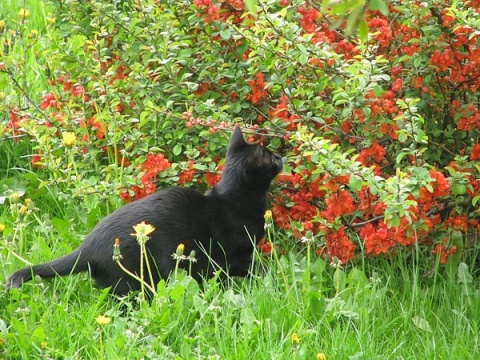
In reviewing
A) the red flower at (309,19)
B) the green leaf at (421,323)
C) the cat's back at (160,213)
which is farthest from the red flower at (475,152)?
the cat's back at (160,213)

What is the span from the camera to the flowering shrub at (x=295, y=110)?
3518mm

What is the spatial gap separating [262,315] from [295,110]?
3.38 ft

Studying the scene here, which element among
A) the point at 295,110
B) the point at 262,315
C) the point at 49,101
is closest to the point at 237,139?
the point at 295,110

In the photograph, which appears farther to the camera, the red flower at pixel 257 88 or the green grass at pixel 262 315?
the red flower at pixel 257 88

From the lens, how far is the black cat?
3420 mm

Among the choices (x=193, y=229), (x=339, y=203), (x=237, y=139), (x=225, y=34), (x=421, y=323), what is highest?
(x=225, y=34)

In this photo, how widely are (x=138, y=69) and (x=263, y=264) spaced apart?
1.13m

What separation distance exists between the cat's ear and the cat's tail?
0.81 m

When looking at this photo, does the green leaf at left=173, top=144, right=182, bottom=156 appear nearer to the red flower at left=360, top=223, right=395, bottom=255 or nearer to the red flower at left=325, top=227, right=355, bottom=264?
the red flower at left=325, top=227, right=355, bottom=264

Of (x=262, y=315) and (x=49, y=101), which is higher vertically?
(x=49, y=101)

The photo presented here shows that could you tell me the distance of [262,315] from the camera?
318 cm

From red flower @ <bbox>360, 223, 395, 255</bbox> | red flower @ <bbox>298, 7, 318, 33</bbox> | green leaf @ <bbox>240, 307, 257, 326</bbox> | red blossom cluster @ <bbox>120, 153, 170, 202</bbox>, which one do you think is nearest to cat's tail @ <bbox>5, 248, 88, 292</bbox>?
red blossom cluster @ <bbox>120, 153, 170, 202</bbox>

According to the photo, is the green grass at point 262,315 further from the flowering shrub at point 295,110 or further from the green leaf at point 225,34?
the green leaf at point 225,34

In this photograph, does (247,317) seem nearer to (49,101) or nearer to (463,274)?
(463,274)
